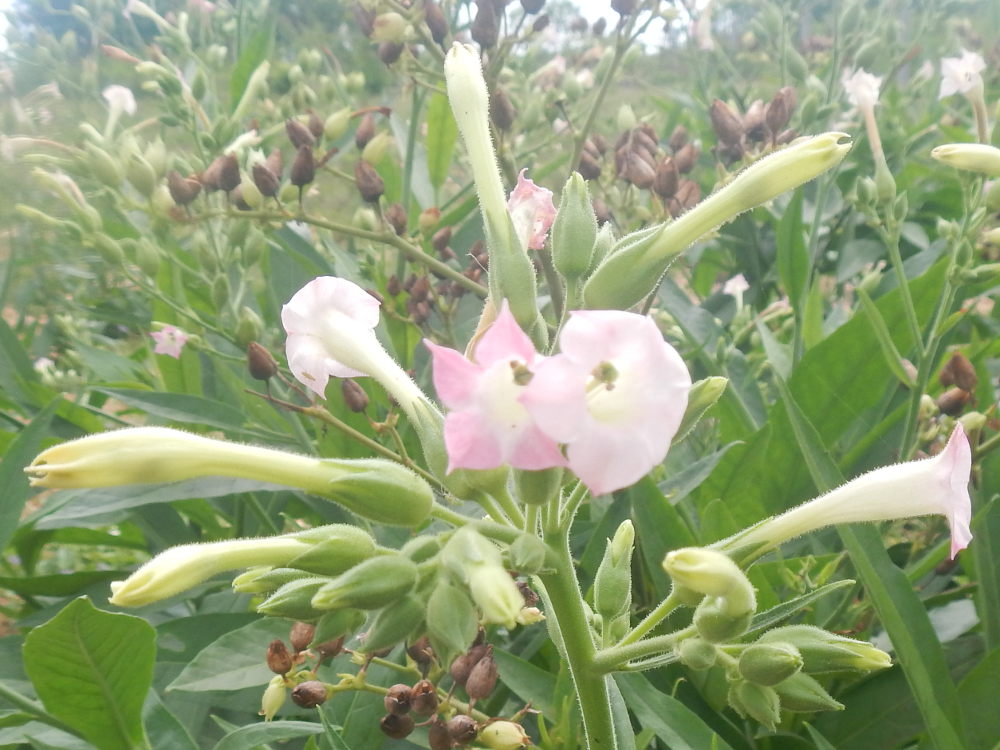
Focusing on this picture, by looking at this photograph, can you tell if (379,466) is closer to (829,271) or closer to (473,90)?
(473,90)

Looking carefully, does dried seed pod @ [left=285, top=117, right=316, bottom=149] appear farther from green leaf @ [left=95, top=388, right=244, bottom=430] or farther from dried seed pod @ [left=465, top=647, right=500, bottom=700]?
dried seed pod @ [left=465, top=647, right=500, bottom=700]

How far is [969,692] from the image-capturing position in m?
0.70

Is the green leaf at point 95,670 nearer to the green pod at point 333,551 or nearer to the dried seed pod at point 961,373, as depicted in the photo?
the green pod at point 333,551

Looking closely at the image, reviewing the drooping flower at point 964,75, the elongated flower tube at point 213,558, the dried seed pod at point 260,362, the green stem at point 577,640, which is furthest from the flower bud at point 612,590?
the drooping flower at point 964,75

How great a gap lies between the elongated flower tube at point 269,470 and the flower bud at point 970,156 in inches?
20.7

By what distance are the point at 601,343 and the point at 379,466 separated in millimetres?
159

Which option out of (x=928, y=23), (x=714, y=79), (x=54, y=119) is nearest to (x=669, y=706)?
(x=928, y=23)

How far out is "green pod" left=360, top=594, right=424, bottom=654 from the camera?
438 millimetres

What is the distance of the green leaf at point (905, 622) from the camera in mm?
643

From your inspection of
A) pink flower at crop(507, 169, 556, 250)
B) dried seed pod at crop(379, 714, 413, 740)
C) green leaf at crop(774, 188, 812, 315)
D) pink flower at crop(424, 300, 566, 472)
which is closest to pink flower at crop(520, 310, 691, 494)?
pink flower at crop(424, 300, 566, 472)

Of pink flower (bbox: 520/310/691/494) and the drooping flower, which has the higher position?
the drooping flower

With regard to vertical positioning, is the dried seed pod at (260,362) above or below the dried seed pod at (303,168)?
below

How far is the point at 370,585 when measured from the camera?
425mm

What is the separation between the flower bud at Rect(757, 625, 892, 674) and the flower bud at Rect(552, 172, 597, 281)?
9.3 inches
